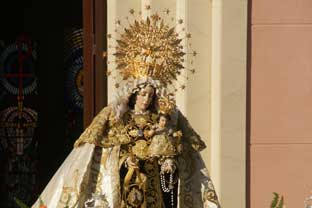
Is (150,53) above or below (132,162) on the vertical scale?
above

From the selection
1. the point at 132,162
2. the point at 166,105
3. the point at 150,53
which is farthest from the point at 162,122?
the point at 150,53

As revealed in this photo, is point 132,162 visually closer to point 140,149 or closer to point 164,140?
point 140,149

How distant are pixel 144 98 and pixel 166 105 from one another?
112 millimetres

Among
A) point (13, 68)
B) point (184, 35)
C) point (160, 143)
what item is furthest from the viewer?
point (13, 68)

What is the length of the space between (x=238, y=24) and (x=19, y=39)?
7.32 ft

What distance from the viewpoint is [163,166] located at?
5.73 metres

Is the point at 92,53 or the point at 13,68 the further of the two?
the point at 13,68

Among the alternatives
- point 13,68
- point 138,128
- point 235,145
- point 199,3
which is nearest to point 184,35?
point 199,3

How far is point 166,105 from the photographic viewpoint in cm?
570

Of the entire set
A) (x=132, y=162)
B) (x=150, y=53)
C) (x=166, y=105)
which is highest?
(x=150, y=53)

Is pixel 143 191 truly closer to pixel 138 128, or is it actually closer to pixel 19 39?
pixel 138 128

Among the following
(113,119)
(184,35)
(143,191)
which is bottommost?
(143,191)

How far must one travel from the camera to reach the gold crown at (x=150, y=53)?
5.76 metres

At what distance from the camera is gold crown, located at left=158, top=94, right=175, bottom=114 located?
5.70 meters
